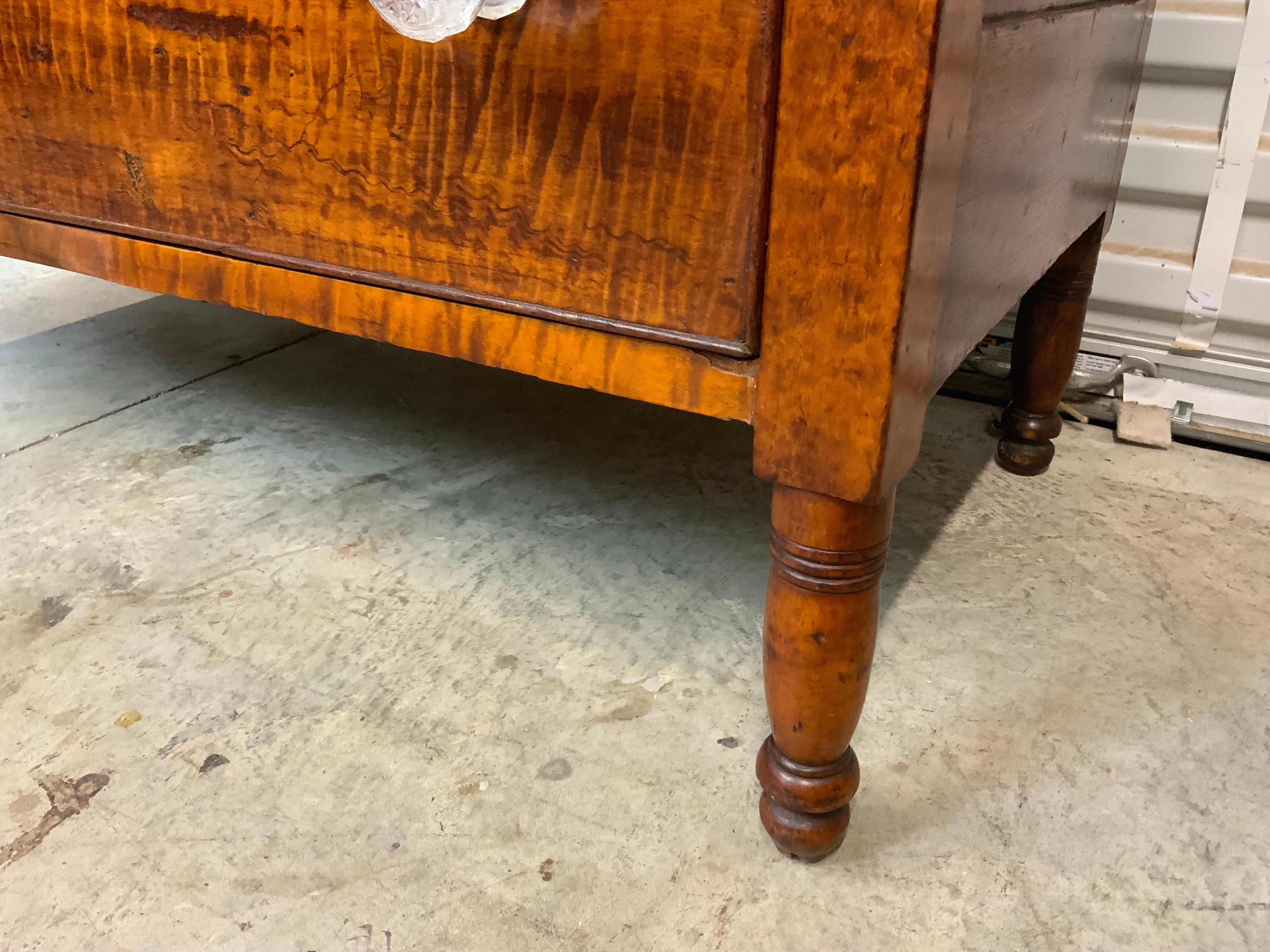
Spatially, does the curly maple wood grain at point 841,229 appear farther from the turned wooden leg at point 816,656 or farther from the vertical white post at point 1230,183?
the vertical white post at point 1230,183

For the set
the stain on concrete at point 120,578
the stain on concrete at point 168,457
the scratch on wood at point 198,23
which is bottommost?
the stain on concrete at point 120,578

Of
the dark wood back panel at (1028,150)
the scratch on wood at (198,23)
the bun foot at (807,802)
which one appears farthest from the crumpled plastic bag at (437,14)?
the bun foot at (807,802)

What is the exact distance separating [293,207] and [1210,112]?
1285 mm

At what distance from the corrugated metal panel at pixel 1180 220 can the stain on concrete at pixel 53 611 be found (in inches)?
59.2

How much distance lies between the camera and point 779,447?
2.16 ft

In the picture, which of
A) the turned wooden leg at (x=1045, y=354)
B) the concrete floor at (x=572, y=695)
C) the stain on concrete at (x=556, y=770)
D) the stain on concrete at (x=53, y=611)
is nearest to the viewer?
the concrete floor at (x=572, y=695)

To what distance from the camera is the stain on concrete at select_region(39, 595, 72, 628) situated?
106 centimetres

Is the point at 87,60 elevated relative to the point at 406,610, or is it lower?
elevated

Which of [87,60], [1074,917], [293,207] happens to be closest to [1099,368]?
[1074,917]

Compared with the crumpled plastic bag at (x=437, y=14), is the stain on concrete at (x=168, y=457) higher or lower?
lower

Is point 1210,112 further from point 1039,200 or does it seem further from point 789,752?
point 789,752

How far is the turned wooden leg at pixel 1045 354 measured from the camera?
127 centimetres

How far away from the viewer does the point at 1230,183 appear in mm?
1416

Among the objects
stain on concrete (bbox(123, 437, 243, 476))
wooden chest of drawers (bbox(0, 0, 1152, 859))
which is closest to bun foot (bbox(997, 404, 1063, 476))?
wooden chest of drawers (bbox(0, 0, 1152, 859))
